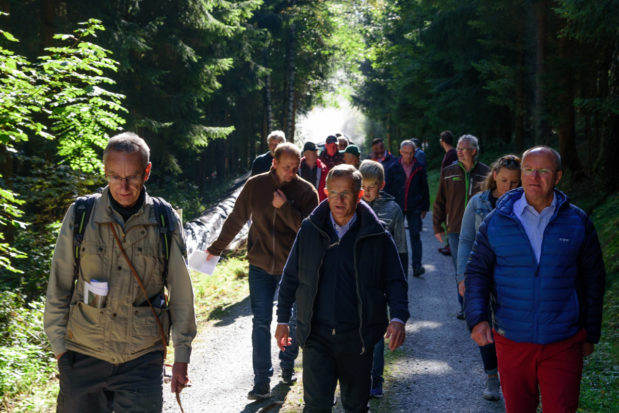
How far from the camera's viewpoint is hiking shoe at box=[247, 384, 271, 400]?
5.50 m

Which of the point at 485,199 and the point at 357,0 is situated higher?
the point at 357,0

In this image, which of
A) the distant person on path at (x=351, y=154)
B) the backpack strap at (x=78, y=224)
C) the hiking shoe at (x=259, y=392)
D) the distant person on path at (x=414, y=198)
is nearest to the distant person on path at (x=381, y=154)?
the distant person on path at (x=414, y=198)

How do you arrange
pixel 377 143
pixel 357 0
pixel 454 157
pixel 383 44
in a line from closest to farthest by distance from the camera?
pixel 377 143 < pixel 454 157 < pixel 357 0 < pixel 383 44

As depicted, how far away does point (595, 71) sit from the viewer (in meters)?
13.3

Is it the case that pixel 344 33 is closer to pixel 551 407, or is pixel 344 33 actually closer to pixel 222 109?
pixel 222 109

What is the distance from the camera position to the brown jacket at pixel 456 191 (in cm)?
730

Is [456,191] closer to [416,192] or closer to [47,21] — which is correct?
[416,192]

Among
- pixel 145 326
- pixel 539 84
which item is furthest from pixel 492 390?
pixel 539 84

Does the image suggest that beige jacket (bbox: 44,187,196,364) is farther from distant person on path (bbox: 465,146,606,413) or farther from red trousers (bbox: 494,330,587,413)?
red trousers (bbox: 494,330,587,413)

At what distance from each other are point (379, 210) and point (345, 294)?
6.41 feet

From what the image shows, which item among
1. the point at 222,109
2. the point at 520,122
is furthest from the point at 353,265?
the point at 222,109

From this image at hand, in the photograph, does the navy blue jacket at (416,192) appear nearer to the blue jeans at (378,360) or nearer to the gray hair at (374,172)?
the gray hair at (374,172)

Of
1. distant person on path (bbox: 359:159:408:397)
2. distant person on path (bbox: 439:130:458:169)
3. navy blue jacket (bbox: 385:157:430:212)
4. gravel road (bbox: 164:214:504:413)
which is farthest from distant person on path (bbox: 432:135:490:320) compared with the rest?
distant person on path (bbox: 439:130:458:169)

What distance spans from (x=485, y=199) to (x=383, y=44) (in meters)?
39.2
